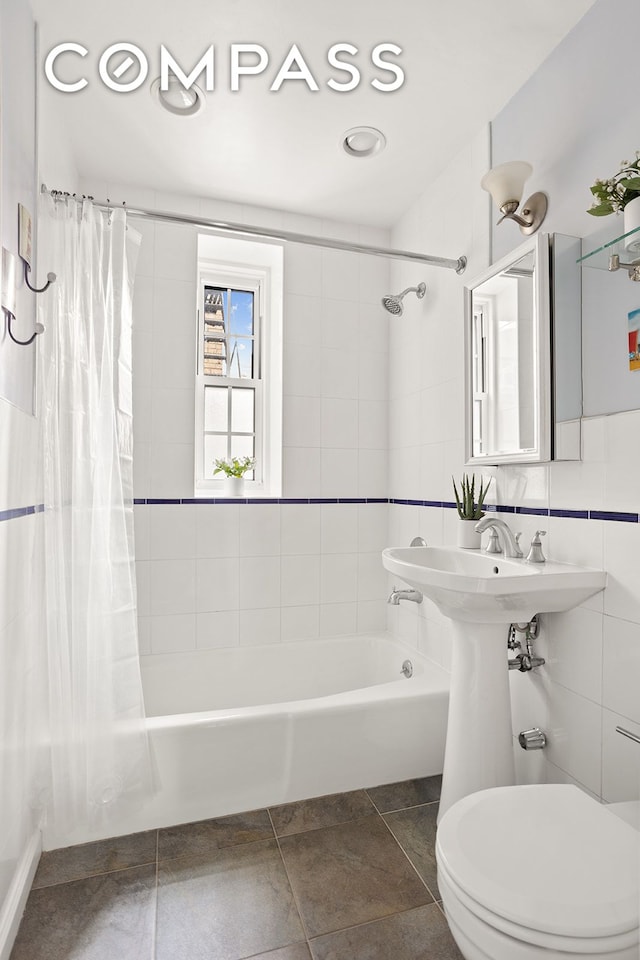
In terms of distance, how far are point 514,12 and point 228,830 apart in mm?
2647

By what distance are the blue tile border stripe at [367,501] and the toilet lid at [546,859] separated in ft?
2.28

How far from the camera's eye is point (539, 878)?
3.18 ft

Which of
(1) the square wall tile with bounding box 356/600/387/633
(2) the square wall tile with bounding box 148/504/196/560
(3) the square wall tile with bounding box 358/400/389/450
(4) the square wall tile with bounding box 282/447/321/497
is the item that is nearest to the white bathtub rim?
(1) the square wall tile with bounding box 356/600/387/633

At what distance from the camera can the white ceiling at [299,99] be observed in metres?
1.62

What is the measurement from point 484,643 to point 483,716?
21 cm

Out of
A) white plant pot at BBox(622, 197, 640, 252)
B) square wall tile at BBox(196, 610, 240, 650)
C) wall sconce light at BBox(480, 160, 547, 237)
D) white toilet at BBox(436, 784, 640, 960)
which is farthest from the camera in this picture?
square wall tile at BBox(196, 610, 240, 650)

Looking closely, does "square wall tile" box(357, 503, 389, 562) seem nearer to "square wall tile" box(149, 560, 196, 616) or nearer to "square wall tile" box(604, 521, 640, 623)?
"square wall tile" box(149, 560, 196, 616)

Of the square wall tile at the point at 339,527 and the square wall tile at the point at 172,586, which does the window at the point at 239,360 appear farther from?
the square wall tile at the point at 172,586

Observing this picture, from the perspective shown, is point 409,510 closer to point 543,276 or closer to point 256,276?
point 543,276

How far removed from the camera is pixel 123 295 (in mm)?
1837

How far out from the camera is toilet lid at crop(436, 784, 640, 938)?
90 centimetres

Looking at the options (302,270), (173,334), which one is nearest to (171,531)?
(173,334)

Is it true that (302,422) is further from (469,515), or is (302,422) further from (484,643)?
(484,643)

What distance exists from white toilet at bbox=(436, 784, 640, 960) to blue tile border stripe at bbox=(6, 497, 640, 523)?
2.31 ft
